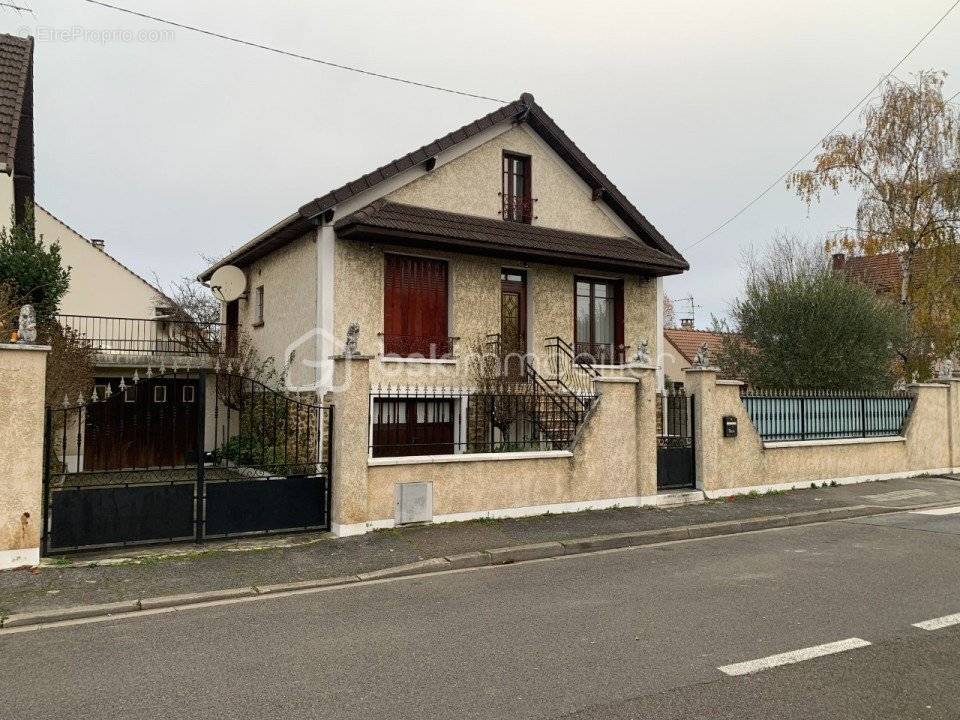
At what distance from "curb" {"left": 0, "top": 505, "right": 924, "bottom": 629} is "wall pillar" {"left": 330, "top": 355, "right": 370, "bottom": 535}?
149 cm

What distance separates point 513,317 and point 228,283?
6.83m

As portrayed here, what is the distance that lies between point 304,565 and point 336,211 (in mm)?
7754

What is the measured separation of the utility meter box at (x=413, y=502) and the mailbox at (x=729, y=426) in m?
5.46

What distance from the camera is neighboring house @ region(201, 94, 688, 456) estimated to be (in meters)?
13.6

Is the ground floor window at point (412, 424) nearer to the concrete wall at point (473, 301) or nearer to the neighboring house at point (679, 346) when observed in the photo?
the concrete wall at point (473, 301)

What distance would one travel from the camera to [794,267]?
22828 millimetres

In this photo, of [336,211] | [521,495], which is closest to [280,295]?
[336,211]

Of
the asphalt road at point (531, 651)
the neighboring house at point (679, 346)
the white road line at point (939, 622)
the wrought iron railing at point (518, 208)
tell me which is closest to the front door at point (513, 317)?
the wrought iron railing at point (518, 208)

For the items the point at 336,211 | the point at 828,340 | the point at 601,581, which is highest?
the point at 336,211

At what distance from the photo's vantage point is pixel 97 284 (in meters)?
24.5

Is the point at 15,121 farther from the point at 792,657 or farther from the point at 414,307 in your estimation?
the point at 792,657

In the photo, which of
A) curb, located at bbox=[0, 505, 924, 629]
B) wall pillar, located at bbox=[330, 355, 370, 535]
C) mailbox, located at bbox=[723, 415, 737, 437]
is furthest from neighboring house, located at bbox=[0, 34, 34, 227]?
mailbox, located at bbox=[723, 415, 737, 437]

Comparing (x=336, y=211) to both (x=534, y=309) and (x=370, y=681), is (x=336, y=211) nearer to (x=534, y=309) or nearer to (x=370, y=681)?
(x=534, y=309)

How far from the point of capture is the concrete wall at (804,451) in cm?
1189
